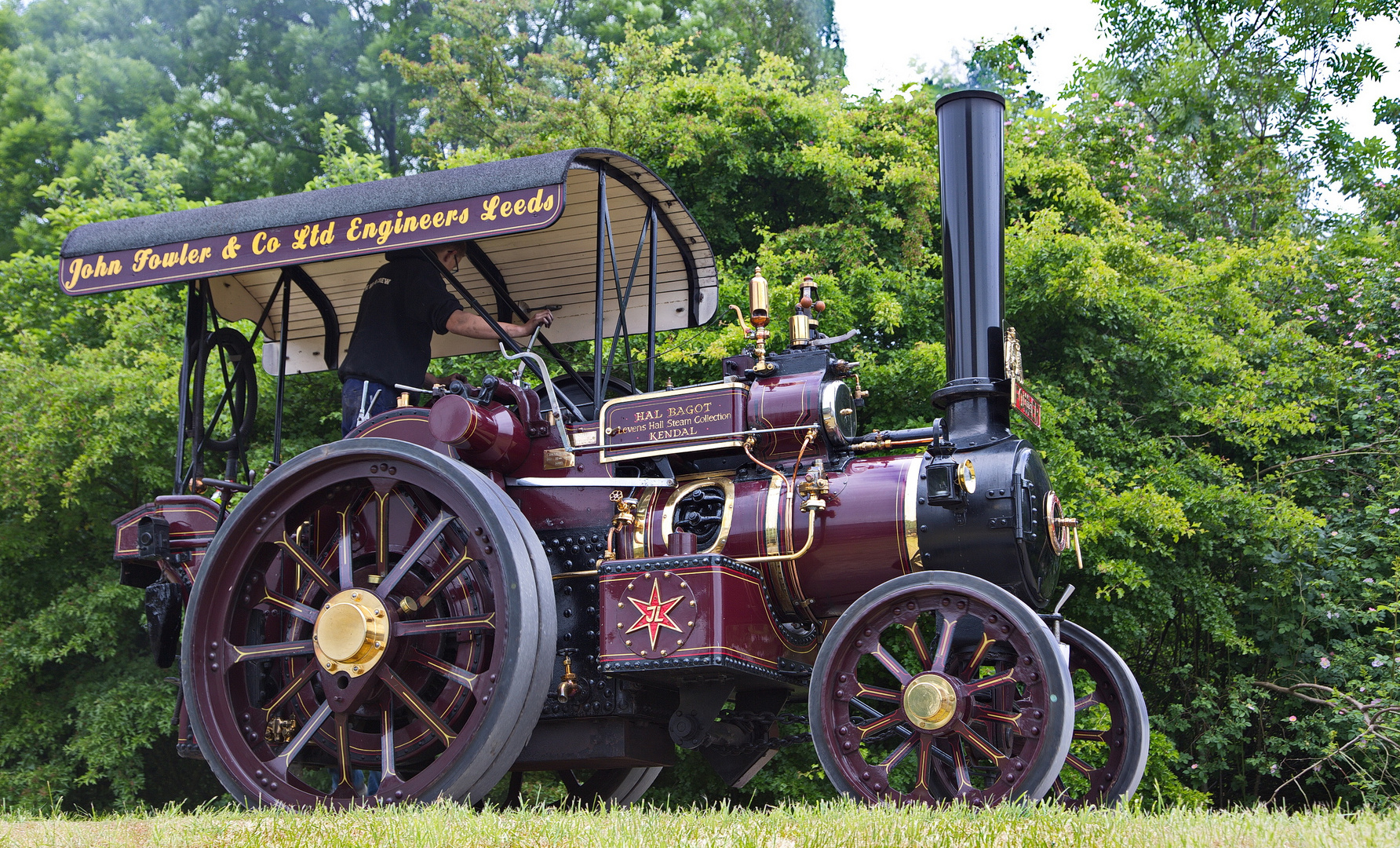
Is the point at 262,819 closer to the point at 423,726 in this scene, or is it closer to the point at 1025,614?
the point at 423,726

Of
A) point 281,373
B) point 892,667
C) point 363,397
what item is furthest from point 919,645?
point 281,373

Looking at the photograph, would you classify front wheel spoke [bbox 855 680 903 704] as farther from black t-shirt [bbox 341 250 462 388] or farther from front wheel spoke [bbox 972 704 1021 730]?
black t-shirt [bbox 341 250 462 388]

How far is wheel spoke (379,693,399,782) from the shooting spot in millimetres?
4242

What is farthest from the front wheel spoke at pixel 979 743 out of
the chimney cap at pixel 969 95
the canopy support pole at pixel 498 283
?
the chimney cap at pixel 969 95

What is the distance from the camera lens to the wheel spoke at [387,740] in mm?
4242

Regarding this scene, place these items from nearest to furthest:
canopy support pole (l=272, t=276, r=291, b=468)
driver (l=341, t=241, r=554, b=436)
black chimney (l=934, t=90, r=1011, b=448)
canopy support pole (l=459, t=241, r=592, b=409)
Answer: black chimney (l=934, t=90, r=1011, b=448) < driver (l=341, t=241, r=554, b=436) < canopy support pole (l=272, t=276, r=291, b=468) < canopy support pole (l=459, t=241, r=592, b=409)

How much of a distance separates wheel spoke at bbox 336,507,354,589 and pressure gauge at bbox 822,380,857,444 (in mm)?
1779

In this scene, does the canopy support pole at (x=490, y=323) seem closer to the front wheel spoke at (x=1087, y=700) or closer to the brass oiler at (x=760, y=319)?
the brass oiler at (x=760, y=319)

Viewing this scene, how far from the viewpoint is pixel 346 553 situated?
14.8ft

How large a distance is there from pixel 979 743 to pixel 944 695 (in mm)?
175

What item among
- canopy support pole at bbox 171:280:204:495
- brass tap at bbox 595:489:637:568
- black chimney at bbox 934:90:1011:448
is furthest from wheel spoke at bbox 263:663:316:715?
black chimney at bbox 934:90:1011:448

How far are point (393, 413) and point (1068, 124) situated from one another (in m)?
9.76

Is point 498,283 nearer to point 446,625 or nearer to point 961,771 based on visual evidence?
point 446,625

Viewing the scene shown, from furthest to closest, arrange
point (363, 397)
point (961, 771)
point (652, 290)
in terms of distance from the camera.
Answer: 1. point (652, 290)
2. point (363, 397)
3. point (961, 771)
